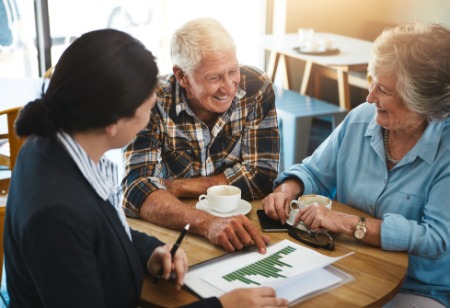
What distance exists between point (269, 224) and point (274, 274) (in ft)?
0.95

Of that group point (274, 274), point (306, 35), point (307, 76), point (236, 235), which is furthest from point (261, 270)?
point (307, 76)

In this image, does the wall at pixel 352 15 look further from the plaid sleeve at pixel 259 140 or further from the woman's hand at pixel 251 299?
the woman's hand at pixel 251 299

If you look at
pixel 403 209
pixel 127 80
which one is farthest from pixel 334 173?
pixel 127 80

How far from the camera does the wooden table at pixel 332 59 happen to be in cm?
357

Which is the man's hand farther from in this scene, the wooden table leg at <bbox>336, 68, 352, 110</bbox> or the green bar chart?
the wooden table leg at <bbox>336, 68, 352, 110</bbox>

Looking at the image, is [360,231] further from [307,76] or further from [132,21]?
[132,21]

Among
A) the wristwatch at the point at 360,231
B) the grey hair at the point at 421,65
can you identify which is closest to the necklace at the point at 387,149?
the grey hair at the point at 421,65

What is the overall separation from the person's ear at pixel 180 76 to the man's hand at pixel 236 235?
581 mm

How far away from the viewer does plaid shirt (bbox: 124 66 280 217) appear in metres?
1.78

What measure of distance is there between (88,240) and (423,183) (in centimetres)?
97

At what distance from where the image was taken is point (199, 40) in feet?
5.67

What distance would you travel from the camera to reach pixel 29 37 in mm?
4117

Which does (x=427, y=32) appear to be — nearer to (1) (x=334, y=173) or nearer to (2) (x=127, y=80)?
(1) (x=334, y=173)

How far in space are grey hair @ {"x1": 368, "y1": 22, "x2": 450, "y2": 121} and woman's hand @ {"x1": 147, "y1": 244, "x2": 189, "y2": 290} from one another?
2.45ft
